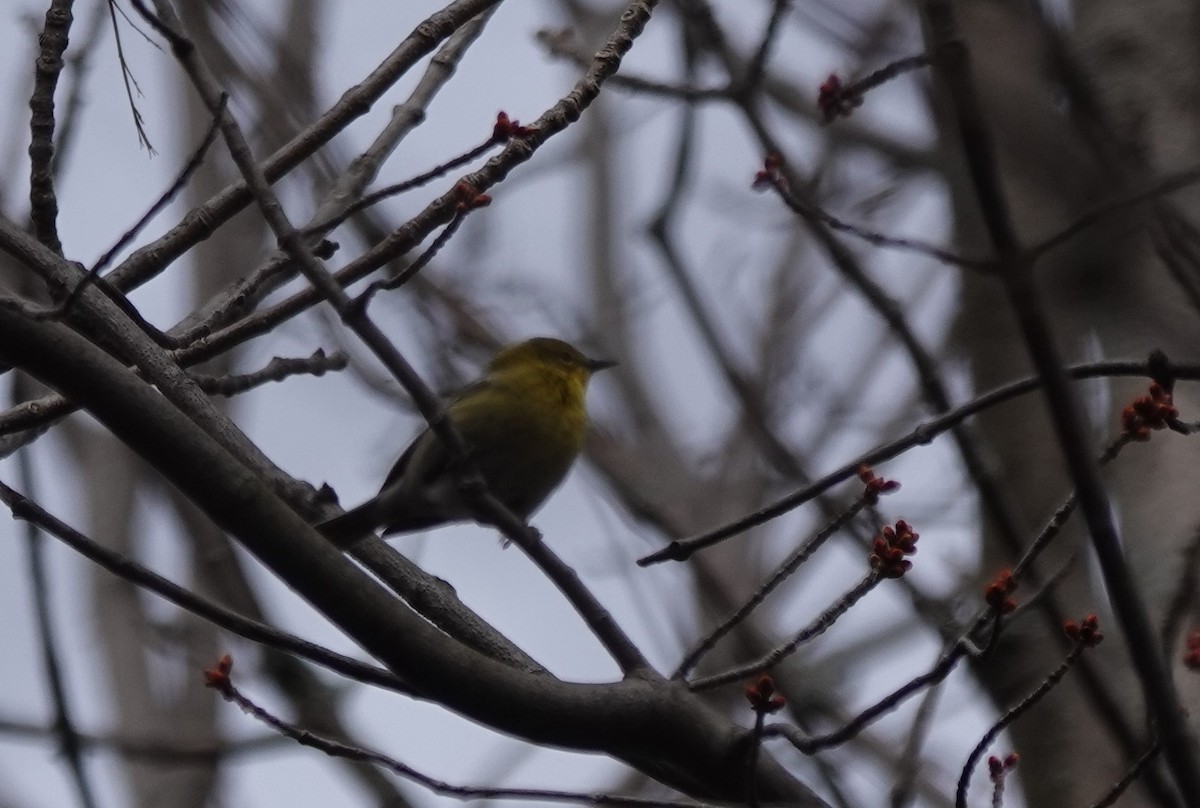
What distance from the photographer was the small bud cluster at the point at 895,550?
2.68 meters

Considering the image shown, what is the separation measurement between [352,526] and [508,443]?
1.21 meters

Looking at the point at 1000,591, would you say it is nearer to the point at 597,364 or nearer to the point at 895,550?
the point at 895,550

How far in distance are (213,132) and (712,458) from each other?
6769 mm

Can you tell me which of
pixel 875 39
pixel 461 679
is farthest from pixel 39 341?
pixel 875 39

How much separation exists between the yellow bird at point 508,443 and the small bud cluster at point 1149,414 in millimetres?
2051

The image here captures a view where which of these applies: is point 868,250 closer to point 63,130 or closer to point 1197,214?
point 1197,214

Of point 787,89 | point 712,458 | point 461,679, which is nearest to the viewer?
point 461,679

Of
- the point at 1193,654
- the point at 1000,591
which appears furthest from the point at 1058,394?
the point at 1193,654

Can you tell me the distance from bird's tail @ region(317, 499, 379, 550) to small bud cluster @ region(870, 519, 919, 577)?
1.31 meters

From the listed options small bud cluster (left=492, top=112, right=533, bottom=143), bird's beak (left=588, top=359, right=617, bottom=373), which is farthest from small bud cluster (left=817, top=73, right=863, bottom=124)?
bird's beak (left=588, top=359, right=617, bottom=373)

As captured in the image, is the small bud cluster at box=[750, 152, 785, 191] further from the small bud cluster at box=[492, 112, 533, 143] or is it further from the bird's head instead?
the bird's head

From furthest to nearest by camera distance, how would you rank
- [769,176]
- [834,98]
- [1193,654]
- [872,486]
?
[834,98], [769,176], [1193,654], [872,486]

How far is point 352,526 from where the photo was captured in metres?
3.71

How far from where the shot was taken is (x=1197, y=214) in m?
4.75
